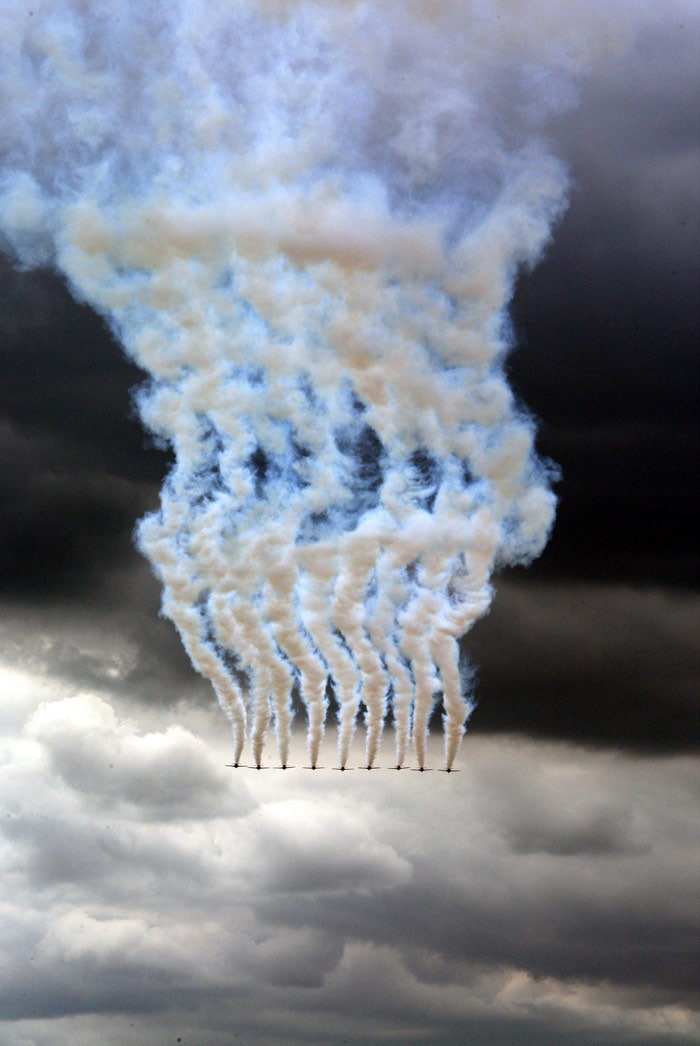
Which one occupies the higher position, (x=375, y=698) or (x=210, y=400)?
(x=210, y=400)

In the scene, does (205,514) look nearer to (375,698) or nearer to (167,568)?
(167,568)

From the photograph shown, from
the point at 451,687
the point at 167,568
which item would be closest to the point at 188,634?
the point at 167,568

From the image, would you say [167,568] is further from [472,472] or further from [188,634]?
[472,472]

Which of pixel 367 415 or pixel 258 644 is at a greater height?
pixel 367 415

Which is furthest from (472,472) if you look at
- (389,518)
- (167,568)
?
(167,568)

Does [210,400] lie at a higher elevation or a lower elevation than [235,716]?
higher

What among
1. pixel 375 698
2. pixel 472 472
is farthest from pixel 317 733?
pixel 472 472

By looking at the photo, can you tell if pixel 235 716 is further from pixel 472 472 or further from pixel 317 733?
pixel 472 472
